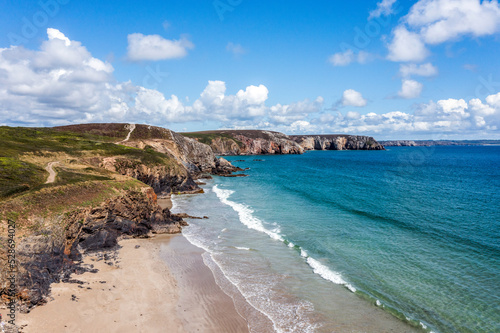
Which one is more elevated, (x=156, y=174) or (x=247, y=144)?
(x=247, y=144)

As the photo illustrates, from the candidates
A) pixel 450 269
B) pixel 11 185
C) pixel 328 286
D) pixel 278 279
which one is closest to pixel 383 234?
pixel 450 269

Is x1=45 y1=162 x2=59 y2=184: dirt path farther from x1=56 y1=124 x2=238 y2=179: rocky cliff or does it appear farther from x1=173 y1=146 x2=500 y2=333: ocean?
x1=56 y1=124 x2=238 y2=179: rocky cliff

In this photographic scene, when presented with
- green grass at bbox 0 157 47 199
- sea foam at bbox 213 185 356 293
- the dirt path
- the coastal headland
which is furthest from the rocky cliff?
green grass at bbox 0 157 47 199

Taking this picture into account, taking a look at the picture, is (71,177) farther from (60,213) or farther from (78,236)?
(78,236)

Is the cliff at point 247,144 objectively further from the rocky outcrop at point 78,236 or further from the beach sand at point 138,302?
the beach sand at point 138,302

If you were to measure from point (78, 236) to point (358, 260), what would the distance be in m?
21.6

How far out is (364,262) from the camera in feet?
67.2

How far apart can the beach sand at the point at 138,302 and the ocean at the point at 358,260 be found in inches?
49.7

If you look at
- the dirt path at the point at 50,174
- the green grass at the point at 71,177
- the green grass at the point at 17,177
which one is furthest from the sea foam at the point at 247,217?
the green grass at the point at 17,177

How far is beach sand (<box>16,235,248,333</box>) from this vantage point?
12812mm

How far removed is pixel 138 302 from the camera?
14.9 meters

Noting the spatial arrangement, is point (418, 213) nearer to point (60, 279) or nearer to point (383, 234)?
point (383, 234)

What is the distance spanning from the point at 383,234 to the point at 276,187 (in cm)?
2980

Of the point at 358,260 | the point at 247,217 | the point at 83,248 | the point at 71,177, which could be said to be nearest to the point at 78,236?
the point at 83,248
